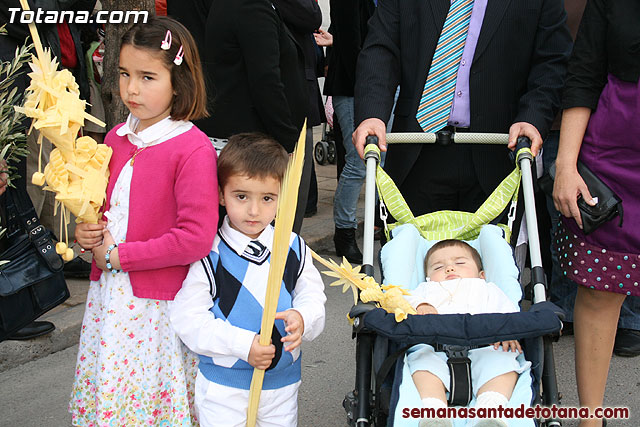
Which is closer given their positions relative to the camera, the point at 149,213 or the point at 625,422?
the point at 149,213

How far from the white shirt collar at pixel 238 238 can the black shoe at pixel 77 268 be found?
8.71 feet

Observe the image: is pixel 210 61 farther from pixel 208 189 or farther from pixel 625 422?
pixel 625 422

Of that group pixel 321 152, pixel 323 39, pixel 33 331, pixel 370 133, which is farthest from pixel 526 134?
pixel 321 152

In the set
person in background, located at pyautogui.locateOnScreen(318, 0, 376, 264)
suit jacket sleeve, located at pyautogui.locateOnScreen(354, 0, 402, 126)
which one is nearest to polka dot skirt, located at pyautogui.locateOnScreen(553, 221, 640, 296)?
suit jacket sleeve, located at pyautogui.locateOnScreen(354, 0, 402, 126)

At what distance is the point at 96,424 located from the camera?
8.22 feet

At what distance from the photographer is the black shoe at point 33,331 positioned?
3957 millimetres

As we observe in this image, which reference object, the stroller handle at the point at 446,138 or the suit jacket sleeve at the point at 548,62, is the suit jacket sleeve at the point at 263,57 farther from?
the suit jacket sleeve at the point at 548,62

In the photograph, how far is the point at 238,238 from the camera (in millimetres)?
2436

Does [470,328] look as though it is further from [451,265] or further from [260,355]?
[451,265]

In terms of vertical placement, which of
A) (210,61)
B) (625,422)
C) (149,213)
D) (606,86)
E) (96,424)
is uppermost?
(210,61)

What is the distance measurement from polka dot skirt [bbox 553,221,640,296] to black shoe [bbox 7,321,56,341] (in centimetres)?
283

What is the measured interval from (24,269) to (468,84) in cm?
200

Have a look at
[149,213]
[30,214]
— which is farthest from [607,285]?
[30,214]

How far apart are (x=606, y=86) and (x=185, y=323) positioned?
191 cm
